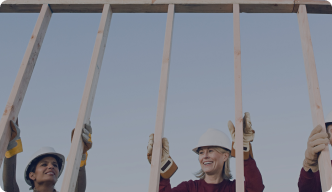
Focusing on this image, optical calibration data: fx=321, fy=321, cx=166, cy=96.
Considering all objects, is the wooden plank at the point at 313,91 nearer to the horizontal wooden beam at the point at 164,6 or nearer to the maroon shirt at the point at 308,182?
the horizontal wooden beam at the point at 164,6

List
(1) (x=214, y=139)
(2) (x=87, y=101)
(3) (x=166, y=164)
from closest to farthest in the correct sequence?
(2) (x=87, y=101) < (3) (x=166, y=164) < (1) (x=214, y=139)

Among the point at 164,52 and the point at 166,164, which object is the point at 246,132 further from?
the point at 164,52

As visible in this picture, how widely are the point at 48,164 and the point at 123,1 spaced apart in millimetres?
2678

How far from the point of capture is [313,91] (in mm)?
2904

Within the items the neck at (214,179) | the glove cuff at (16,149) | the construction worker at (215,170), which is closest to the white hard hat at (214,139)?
the construction worker at (215,170)

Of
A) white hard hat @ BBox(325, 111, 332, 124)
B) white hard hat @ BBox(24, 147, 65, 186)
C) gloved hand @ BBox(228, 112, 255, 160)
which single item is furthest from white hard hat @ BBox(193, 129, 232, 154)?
white hard hat @ BBox(24, 147, 65, 186)

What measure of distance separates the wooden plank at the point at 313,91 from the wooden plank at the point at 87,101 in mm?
2050

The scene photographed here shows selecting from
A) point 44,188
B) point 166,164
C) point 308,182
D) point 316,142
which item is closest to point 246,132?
point 316,142

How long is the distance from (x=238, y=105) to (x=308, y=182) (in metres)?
1.56

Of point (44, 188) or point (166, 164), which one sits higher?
point (166, 164)

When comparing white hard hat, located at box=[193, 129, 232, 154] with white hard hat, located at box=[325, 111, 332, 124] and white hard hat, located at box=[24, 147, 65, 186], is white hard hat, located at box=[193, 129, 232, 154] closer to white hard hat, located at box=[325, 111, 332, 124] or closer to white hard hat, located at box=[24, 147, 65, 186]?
white hard hat, located at box=[325, 111, 332, 124]

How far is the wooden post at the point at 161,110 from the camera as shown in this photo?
256 cm

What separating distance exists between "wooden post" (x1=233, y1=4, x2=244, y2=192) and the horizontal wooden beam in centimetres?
21

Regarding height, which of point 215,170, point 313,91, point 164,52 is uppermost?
point 164,52
